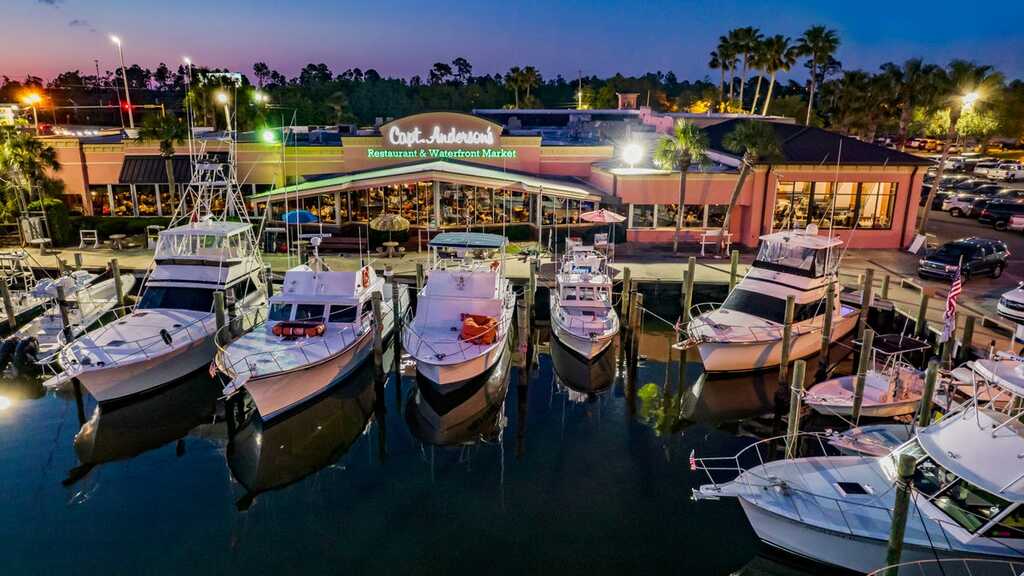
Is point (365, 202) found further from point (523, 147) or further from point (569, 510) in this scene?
point (569, 510)

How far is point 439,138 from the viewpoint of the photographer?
3716cm

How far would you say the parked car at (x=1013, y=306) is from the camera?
2122 cm

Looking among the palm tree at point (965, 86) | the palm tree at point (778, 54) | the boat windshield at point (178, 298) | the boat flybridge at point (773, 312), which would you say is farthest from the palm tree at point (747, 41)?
the boat windshield at point (178, 298)

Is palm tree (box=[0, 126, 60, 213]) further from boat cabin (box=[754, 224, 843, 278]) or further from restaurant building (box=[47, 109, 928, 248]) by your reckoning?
boat cabin (box=[754, 224, 843, 278])

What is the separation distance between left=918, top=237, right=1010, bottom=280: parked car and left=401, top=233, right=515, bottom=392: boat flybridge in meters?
18.1

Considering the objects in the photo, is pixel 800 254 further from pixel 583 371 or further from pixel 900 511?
pixel 900 511

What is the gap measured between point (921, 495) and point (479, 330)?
11.6m

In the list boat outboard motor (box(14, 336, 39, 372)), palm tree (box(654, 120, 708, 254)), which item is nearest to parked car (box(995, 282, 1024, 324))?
palm tree (box(654, 120, 708, 254))

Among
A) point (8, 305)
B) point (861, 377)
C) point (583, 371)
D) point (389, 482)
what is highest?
point (861, 377)

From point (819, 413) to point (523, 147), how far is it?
24.8m

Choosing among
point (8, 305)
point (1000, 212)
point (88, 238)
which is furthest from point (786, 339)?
point (88, 238)

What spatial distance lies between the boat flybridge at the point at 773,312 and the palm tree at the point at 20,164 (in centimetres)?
3359

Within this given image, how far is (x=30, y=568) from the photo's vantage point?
1233 centimetres

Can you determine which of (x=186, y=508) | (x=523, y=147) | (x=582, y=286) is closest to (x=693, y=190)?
(x=523, y=147)
